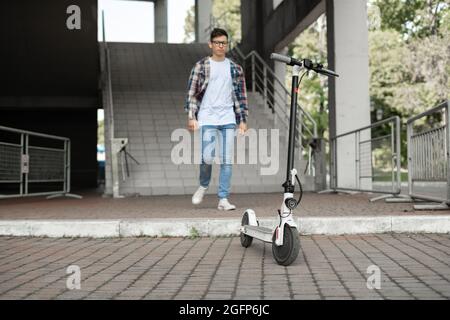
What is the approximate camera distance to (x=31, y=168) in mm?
10273

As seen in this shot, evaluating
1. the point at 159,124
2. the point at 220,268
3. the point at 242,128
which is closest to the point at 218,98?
the point at 242,128

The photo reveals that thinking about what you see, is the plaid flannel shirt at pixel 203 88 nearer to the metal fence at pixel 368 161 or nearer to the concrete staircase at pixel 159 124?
the metal fence at pixel 368 161

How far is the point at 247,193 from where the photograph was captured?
11109 millimetres

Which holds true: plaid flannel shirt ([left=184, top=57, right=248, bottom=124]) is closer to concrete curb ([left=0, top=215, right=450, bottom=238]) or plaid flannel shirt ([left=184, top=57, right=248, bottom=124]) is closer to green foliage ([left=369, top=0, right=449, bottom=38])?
concrete curb ([left=0, top=215, right=450, bottom=238])

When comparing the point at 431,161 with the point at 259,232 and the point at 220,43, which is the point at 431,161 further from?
the point at 259,232

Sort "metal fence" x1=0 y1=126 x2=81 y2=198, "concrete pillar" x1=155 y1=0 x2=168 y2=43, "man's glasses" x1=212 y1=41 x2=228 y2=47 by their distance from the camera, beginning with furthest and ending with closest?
1. "concrete pillar" x1=155 y1=0 x2=168 y2=43
2. "metal fence" x1=0 y1=126 x2=81 y2=198
3. "man's glasses" x1=212 y1=41 x2=228 y2=47

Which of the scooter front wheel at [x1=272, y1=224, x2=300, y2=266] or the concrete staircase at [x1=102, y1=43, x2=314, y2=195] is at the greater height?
the concrete staircase at [x1=102, y1=43, x2=314, y2=195]

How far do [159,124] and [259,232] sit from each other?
929 cm

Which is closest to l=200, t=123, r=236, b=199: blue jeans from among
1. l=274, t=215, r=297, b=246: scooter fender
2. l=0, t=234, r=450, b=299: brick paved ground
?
l=0, t=234, r=450, b=299: brick paved ground

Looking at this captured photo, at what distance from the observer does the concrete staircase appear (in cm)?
1135

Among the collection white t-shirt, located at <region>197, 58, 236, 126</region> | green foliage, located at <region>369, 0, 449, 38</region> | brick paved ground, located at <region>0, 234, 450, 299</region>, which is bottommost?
brick paved ground, located at <region>0, 234, 450, 299</region>

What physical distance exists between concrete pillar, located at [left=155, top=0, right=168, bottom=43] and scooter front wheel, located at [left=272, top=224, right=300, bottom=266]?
3269 cm
